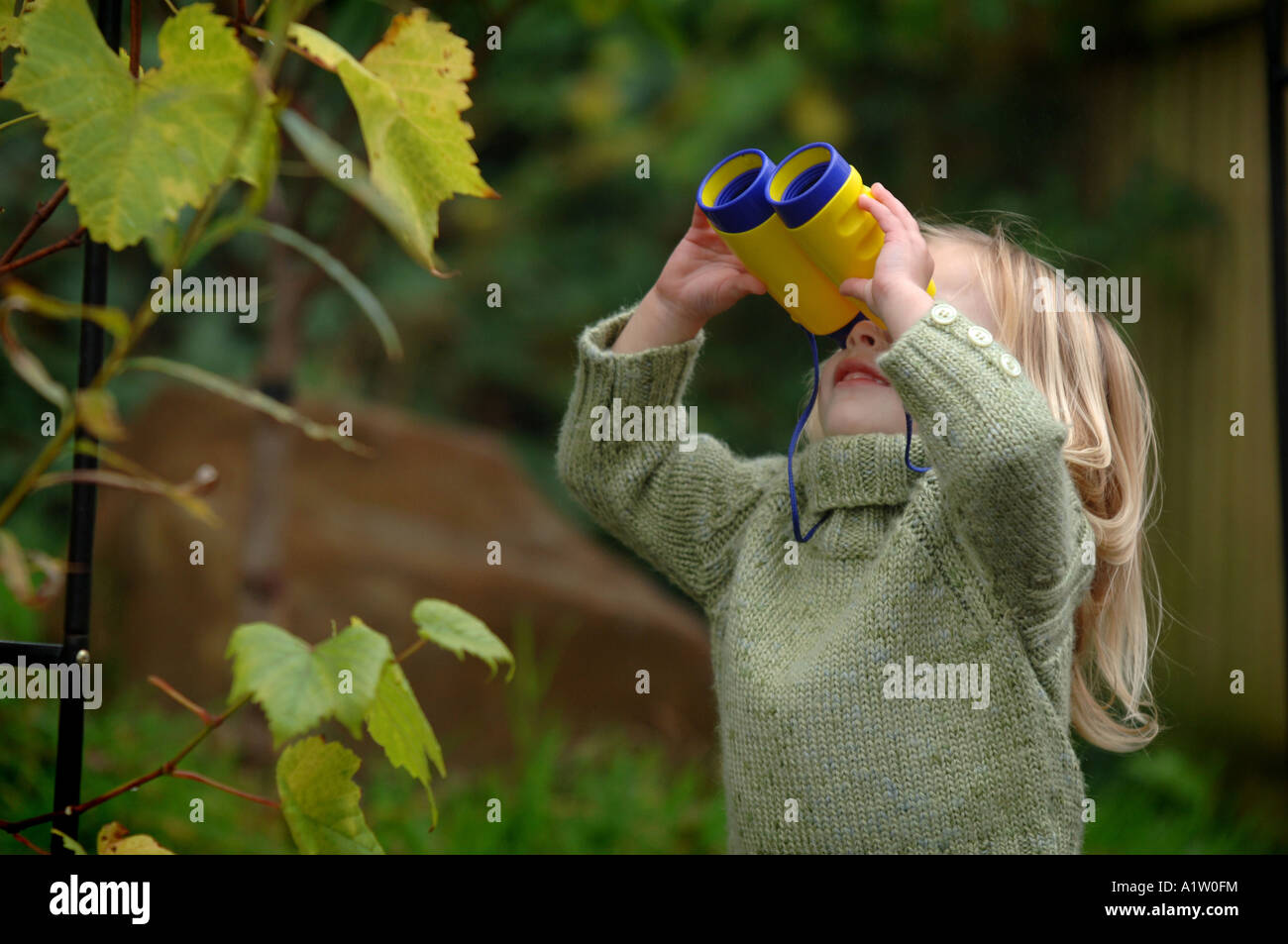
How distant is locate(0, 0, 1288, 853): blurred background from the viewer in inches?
89.7

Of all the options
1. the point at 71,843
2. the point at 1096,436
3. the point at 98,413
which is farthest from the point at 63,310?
the point at 1096,436

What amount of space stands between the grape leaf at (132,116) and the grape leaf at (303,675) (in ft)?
0.77

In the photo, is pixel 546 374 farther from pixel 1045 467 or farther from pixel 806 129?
pixel 1045 467

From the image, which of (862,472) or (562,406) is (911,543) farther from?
(562,406)

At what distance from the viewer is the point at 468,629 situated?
0.85m

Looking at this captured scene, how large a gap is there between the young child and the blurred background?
99 cm

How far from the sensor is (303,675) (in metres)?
0.66

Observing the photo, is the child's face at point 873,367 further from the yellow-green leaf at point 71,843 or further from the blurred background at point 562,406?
the blurred background at point 562,406

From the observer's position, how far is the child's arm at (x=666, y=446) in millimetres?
1190

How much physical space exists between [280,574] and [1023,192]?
235 cm

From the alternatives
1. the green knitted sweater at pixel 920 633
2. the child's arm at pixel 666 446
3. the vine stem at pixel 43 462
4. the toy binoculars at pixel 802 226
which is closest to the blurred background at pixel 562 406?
the child's arm at pixel 666 446

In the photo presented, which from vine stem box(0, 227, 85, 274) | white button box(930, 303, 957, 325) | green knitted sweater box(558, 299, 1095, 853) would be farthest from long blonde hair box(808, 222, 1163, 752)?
vine stem box(0, 227, 85, 274)
